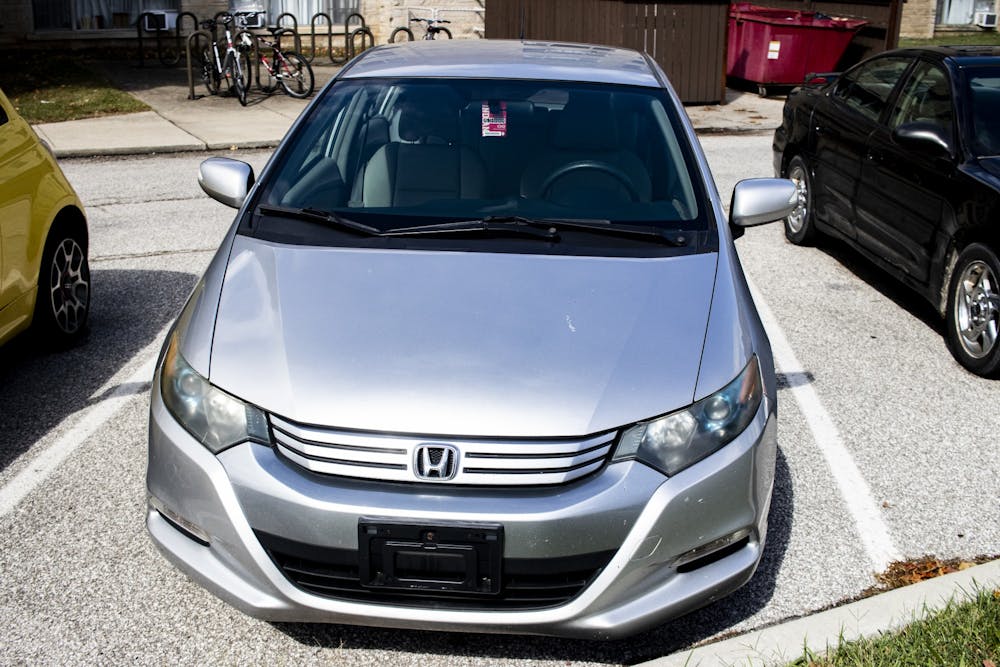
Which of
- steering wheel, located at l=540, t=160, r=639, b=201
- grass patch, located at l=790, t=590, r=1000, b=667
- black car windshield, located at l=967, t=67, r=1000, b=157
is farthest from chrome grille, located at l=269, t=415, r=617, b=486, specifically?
black car windshield, located at l=967, t=67, r=1000, b=157

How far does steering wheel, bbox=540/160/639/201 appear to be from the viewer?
14.3 ft

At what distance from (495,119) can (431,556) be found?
2.18 m

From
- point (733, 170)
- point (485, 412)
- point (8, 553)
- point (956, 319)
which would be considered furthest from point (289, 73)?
point (485, 412)

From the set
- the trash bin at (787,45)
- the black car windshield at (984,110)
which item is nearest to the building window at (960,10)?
the trash bin at (787,45)

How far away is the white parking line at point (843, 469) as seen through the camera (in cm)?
430

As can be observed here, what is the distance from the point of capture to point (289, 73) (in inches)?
643

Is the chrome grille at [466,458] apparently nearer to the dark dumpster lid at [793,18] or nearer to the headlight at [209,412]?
the headlight at [209,412]

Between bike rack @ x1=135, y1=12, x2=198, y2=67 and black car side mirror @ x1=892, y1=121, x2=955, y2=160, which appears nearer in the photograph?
black car side mirror @ x1=892, y1=121, x2=955, y2=160

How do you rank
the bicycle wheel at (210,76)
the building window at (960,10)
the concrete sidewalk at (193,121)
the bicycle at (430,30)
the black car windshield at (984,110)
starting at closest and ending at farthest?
the black car windshield at (984,110) < the concrete sidewalk at (193,121) < the bicycle wheel at (210,76) < the bicycle at (430,30) < the building window at (960,10)

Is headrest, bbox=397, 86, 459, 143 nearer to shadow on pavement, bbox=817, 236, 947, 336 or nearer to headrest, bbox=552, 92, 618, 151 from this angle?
headrest, bbox=552, 92, 618, 151

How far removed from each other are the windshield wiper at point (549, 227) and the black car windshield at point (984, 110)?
3.35 metres

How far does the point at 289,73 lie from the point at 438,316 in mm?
13666

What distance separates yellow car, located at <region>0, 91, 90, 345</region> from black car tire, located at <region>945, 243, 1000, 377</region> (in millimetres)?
4946

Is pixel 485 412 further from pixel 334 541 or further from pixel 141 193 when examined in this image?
pixel 141 193
